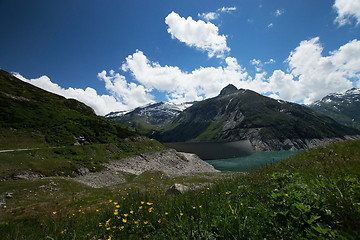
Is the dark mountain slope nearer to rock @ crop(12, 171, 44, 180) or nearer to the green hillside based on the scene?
the green hillside

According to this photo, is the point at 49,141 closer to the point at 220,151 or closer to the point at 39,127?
the point at 39,127

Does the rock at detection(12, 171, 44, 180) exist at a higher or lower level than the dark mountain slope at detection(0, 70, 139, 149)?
lower

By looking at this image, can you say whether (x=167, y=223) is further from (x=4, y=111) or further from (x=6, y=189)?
(x=4, y=111)

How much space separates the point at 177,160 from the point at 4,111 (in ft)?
203

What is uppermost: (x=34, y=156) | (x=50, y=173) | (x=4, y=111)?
(x=4, y=111)

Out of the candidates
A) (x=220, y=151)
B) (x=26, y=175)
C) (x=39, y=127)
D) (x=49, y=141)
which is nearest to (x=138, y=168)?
(x=49, y=141)

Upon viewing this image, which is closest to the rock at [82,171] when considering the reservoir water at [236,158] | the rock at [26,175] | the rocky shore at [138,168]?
the rocky shore at [138,168]

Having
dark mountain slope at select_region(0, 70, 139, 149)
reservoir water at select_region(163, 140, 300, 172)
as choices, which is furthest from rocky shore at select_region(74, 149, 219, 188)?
reservoir water at select_region(163, 140, 300, 172)

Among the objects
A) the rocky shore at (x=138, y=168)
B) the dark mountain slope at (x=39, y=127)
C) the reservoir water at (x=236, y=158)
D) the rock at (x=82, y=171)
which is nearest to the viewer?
the rocky shore at (x=138, y=168)

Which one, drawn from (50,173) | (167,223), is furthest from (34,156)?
(167,223)

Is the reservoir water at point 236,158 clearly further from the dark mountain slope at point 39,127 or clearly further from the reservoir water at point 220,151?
the dark mountain slope at point 39,127

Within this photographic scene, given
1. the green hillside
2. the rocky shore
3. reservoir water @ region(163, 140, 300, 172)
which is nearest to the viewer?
the green hillside

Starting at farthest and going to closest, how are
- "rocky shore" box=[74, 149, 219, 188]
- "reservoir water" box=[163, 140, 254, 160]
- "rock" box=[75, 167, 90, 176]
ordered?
1. "reservoir water" box=[163, 140, 254, 160]
2. "rock" box=[75, 167, 90, 176]
3. "rocky shore" box=[74, 149, 219, 188]

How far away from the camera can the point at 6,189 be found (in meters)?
19.2
